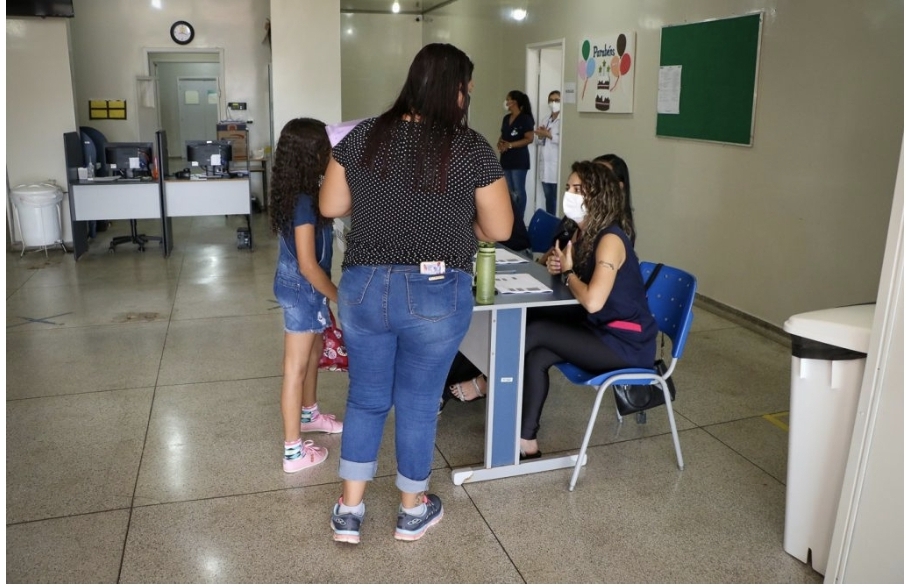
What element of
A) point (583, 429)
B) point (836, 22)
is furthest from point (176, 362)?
point (836, 22)

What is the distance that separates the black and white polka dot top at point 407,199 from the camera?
2.02 m

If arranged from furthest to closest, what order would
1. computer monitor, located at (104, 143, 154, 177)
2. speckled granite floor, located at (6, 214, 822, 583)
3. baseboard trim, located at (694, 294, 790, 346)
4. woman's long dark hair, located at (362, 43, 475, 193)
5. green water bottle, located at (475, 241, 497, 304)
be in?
computer monitor, located at (104, 143, 154, 177), baseboard trim, located at (694, 294, 790, 346), green water bottle, located at (475, 241, 497, 304), speckled granite floor, located at (6, 214, 822, 583), woman's long dark hair, located at (362, 43, 475, 193)

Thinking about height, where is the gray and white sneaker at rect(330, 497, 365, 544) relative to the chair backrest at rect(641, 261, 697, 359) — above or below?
below

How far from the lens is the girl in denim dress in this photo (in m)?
2.50

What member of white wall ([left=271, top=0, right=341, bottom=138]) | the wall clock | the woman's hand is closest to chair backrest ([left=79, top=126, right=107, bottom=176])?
white wall ([left=271, top=0, right=341, bottom=138])

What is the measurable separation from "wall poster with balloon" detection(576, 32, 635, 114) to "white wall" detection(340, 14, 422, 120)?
5685 mm

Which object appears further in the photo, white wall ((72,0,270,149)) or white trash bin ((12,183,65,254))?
white wall ((72,0,270,149))

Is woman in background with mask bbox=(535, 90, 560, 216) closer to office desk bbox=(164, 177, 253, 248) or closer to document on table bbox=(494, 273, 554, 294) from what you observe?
office desk bbox=(164, 177, 253, 248)

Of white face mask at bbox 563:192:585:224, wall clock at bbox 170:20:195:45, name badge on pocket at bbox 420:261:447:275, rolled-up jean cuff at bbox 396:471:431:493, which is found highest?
wall clock at bbox 170:20:195:45

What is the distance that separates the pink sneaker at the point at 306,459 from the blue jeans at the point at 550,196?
4.95 meters

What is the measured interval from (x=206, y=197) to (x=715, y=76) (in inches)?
187

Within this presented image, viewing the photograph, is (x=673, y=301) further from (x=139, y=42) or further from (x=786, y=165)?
(x=139, y=42)

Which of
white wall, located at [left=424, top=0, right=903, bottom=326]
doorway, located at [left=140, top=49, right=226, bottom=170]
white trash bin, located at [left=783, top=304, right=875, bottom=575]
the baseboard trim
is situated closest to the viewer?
white trash bin, located at [left=783, top=304, right=875, bottom=575]

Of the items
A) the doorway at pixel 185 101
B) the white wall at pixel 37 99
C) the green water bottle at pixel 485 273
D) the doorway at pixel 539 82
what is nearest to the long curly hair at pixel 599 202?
the green water bottle at pixel 485 273
